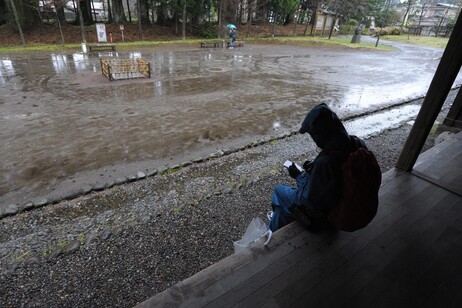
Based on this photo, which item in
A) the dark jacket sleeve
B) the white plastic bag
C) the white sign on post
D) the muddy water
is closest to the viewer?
the dark jacket sleeve

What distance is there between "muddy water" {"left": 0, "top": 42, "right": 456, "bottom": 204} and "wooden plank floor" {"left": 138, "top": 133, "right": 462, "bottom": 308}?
10.8 feet

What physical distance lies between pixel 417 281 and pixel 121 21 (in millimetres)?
28474

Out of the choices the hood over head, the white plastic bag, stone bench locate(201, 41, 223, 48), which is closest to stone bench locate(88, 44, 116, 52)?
stone bench locate(201, 41, 223, 48)

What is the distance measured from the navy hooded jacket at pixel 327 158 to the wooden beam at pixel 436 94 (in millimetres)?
2079

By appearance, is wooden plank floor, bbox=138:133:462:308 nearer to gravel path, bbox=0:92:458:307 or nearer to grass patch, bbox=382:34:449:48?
gravel path, bbox=0:92:458:307

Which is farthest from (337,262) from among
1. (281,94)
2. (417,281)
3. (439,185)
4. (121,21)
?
(121,21)

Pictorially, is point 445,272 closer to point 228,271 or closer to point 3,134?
point 228,271

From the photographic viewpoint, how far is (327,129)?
2.06 meters

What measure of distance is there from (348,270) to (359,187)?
80cm

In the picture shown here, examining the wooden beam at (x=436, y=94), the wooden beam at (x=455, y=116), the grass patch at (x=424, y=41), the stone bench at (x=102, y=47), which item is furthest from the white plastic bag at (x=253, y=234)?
the grass patch at (x=424, y=41)

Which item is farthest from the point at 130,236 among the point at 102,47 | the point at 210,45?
the point at 210,45

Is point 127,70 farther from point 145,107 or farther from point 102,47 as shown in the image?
point 102,47

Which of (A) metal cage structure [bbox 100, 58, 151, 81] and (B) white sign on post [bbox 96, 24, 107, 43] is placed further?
(B) white sign on post [bbox 96, 24, 107, 43]

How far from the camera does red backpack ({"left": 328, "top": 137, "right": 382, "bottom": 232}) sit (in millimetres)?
1861
